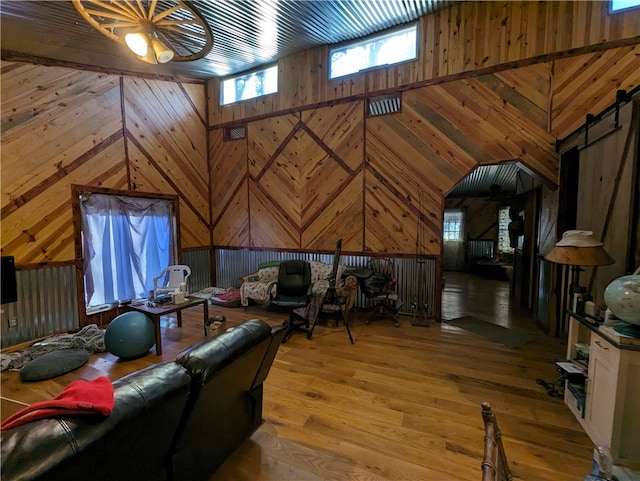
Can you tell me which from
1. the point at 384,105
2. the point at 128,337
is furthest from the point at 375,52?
the point at 128,337

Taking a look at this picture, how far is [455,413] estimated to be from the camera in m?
2.38

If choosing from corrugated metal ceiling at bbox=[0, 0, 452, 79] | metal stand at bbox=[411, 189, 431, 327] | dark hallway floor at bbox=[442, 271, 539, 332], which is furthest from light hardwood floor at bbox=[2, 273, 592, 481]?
corrugated metal ceiling at bbox=[0, 0, 452, 79]

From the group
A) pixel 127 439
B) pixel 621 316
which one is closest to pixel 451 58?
pixel 621 316

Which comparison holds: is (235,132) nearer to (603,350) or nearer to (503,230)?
(603,350)

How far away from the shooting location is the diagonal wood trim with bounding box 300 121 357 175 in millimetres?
5230

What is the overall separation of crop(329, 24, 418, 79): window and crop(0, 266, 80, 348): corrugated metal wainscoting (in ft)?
17.7

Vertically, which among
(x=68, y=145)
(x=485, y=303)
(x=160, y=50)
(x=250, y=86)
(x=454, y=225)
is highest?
(x=250, y=86)

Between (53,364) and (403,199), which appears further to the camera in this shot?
(403,199)

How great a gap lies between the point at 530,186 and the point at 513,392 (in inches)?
158

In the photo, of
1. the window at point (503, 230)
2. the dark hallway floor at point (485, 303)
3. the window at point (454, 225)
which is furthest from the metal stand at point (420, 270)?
the window at point (503, 230)

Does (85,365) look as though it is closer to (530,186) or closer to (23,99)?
(23,99)

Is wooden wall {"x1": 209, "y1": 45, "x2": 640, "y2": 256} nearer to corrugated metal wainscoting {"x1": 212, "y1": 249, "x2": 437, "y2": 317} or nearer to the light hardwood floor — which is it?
corrugated metal wainscoting {"x1": 212, "y1": 249, "x2": 437, "y2": 317}

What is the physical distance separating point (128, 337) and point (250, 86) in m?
5.18

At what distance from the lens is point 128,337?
131 inches
